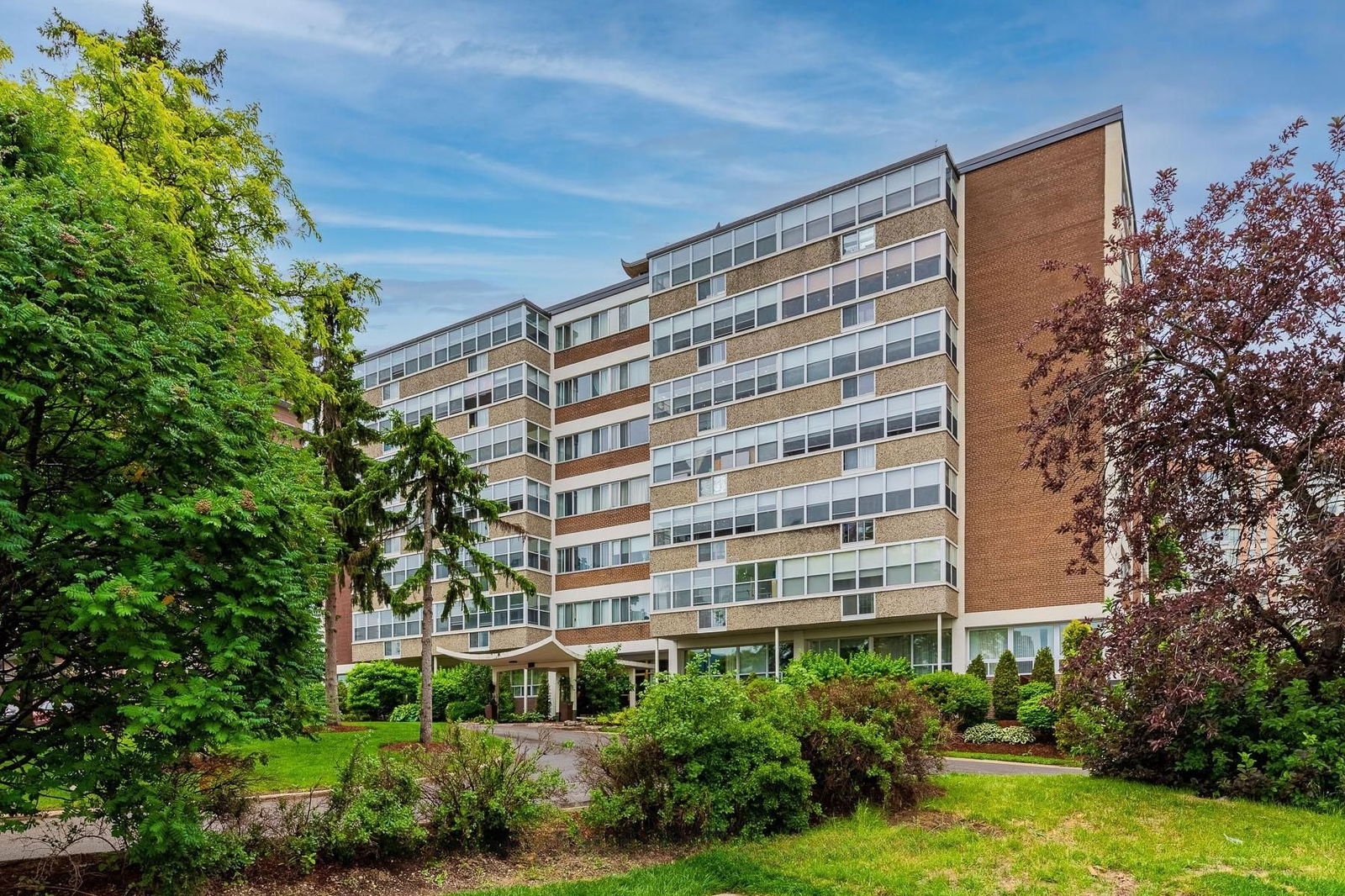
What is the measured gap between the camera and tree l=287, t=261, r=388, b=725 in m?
22.8

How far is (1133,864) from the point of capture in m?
8.91

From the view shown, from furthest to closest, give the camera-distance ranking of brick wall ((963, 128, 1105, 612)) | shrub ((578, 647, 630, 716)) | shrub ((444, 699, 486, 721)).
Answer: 1. shrub ((444, 699, 486, 721))
2. shrub ((578, 647, 630, 716))
3. brick wall ((963, 128, 1105, 612))

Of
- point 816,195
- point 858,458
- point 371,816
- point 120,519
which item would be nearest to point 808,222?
point 816,195

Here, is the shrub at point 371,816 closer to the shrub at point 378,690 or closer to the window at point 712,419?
the window at point 712,419

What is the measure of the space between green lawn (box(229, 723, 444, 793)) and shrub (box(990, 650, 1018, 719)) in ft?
52.4

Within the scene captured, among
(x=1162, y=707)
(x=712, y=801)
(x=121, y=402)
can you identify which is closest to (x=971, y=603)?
(x=1162, y=707)

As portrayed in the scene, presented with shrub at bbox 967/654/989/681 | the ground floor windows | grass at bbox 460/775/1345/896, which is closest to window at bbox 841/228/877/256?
the ground floor windows

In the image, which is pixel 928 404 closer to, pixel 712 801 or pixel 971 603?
pixel 971 603

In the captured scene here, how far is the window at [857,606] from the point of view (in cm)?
3244

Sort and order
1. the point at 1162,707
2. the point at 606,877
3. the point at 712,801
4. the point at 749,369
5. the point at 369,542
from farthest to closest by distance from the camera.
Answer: the point at 749,369 < the point at 369,542 < the point at 1162,707 < the point at 712,801 < the point at 606,877

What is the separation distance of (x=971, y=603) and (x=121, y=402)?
28.8 m

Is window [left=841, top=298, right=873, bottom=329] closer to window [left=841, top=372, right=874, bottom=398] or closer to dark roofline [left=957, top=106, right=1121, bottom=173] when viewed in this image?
window [left=841, top=372, right=874, bottom=398]

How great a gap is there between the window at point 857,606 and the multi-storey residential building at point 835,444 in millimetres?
87

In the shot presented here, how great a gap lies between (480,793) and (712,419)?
28267mm
